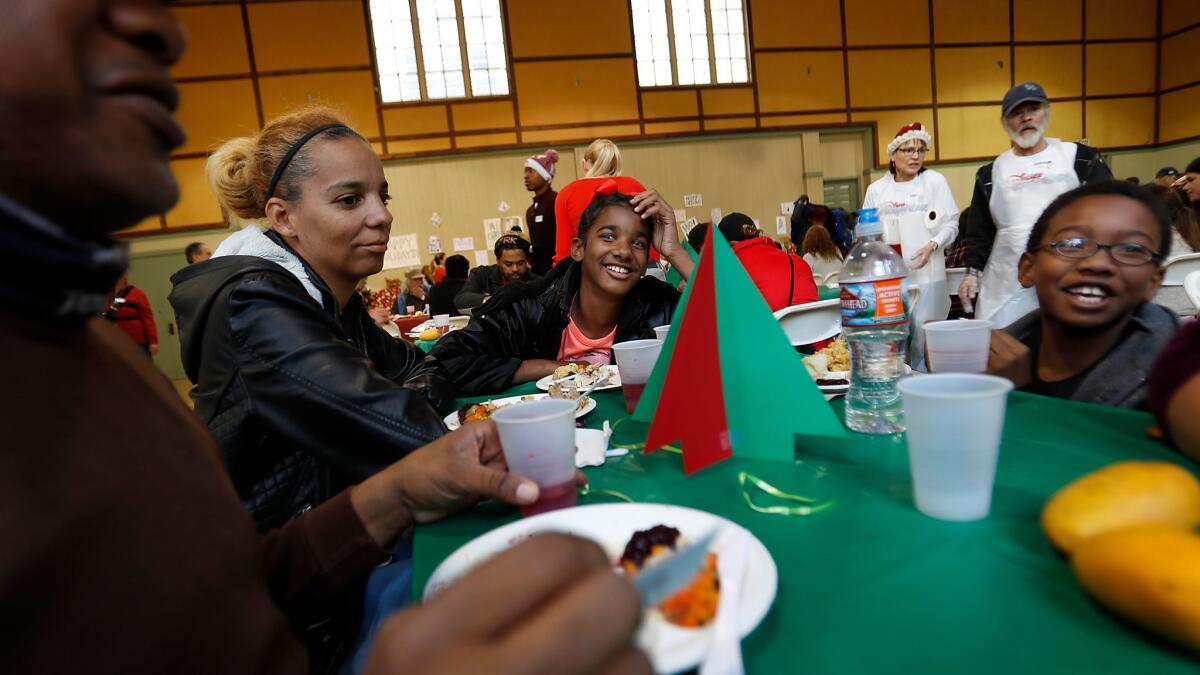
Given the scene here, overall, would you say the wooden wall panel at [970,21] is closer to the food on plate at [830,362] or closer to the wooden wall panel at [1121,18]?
the wooden wall panel at [1121,18]

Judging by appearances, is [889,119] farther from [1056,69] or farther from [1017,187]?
[1017,187]

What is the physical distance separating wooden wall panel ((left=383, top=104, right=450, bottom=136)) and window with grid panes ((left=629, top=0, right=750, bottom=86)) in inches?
137

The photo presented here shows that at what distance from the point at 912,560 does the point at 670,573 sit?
0.43 m

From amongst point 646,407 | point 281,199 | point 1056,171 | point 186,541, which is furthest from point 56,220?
point 1056,171

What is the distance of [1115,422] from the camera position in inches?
39.2

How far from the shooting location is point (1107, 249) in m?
1.35

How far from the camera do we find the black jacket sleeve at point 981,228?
405cm

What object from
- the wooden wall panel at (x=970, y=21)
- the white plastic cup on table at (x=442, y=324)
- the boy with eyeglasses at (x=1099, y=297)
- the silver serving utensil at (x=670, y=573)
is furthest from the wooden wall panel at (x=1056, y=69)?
the silver serving utensil at (x=670, y=573)

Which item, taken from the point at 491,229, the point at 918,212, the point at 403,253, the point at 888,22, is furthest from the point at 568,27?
the point at 918,212

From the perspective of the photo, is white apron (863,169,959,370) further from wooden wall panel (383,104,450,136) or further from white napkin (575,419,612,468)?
wooden wall panel (383,104,450,136)

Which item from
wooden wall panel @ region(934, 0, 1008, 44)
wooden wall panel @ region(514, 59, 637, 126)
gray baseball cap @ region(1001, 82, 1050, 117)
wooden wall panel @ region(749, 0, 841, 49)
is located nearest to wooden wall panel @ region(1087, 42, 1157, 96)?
wooden wall panel @ region(934, 0, 1008, 44)

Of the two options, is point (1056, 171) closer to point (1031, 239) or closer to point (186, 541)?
point (1031, 239)

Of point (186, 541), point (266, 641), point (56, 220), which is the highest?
point (56, 220)

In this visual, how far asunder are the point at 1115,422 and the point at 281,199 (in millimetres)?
1896
